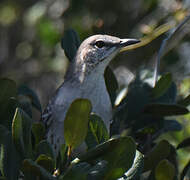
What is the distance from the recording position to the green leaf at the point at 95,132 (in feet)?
7.84

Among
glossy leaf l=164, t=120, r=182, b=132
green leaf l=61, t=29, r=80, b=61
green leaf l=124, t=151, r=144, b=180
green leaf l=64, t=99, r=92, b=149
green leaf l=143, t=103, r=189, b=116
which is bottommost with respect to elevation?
glossy leaf l=164, t=120, r=182, b=132

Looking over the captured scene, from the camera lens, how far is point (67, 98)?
3.63 meters

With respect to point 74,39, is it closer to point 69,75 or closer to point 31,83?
point 69,75

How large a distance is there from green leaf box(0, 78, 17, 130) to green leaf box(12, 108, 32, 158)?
337 millimetres

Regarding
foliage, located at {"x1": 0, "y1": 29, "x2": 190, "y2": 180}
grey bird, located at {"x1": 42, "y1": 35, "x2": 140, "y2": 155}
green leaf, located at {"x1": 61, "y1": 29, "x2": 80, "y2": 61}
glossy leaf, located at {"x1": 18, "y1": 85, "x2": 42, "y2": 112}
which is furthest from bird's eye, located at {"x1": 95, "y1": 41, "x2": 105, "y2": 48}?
foliage, located at {"x1": 0, "y1": 29, "x2": 190, "y2": 180}

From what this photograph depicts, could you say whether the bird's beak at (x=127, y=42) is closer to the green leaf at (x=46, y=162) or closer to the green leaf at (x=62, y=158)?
the green leaf at (x=62, y=158)

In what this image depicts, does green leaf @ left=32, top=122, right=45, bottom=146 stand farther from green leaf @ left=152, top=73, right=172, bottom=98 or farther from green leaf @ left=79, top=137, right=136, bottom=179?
green leaf @ left=152, top=73, right=172, bottom=98

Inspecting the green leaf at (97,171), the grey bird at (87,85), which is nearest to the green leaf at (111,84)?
the grey bird at (87,85)

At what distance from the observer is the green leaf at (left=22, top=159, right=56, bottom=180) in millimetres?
2029

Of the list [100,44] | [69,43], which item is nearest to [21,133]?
[69,43]

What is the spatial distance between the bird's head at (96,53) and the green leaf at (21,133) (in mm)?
1592

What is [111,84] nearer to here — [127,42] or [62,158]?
[127,42]

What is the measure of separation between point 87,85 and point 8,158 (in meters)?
1.56

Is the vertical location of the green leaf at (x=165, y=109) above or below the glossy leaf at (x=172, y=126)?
above
